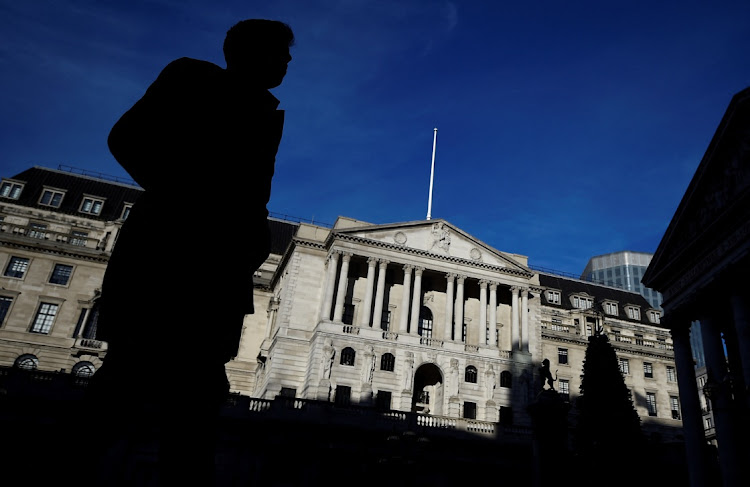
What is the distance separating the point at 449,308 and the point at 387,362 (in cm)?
829

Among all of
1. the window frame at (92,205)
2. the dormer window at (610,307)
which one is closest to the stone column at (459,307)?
the dormer window at (610,307)

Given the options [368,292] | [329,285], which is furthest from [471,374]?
[329,285]

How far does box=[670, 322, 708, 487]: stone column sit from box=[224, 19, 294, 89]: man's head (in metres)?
30.4

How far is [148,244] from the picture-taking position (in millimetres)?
3369

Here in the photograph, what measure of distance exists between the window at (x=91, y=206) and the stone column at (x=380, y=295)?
118 ft

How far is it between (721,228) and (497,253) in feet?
91.4

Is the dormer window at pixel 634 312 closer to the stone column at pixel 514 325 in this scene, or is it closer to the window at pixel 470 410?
the stone column at pixel 514 325

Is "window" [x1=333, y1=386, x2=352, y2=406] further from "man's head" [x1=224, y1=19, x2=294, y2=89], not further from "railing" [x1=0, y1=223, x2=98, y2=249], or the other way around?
"man's head" [x1=224, y1=19, x2=294, y2=89]

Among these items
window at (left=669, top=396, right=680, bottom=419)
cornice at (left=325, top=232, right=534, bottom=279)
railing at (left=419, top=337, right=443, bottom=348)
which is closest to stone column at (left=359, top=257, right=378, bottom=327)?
cornice at (left=325, top=232, right=534, bottom=279)

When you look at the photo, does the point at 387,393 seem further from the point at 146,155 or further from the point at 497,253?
the point at 146,155

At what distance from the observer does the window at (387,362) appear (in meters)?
45.3

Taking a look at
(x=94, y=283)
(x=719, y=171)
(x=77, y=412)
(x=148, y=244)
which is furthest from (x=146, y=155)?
(x=94, y=283)

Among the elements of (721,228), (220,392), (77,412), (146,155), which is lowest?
(77,412)

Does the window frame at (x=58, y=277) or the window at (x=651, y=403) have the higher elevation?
the window frame at (x=58, y=277)
